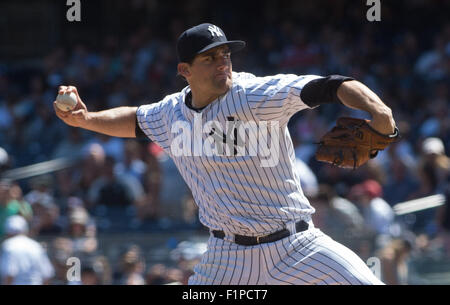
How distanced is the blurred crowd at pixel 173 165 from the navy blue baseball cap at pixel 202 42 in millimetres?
2696

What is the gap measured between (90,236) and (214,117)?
10.9ft

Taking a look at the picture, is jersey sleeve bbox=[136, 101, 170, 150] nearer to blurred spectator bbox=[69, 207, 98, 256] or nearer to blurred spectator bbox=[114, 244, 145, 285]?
blurred spectator bbox=[114, 244, 145, 285]

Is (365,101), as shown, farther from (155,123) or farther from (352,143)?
(155,123)

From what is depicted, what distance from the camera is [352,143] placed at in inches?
128

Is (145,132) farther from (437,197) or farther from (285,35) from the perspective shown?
(285,35)

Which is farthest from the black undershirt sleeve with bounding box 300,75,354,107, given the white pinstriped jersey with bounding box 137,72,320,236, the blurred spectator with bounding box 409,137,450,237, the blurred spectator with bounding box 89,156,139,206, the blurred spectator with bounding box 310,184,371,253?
the blurred spectator with bounding box 89,156,139,206

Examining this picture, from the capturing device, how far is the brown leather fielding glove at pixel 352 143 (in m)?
3.14

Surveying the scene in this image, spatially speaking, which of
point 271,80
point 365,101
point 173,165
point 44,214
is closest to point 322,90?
point 365,101

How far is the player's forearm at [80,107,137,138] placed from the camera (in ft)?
Result: 13.0

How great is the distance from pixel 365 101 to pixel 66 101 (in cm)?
157

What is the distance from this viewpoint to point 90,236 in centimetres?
655

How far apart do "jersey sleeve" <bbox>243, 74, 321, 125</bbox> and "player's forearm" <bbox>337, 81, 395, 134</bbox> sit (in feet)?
0.76
